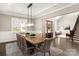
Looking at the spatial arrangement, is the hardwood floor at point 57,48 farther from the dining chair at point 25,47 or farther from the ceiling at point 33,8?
the ceiling at point 33,8

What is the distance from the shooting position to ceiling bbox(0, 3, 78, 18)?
5.54 feet

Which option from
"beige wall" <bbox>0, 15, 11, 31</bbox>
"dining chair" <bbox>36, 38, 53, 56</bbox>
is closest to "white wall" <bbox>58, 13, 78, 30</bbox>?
"dining chair" <bbox>36, 38, 53, 56</bbox>

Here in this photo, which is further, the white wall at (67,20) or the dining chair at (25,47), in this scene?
the dining chair at (25,47)

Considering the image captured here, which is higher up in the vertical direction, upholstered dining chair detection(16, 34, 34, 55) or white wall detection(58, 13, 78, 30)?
white wall detection(58, 13, 78, 30)

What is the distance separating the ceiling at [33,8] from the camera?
1689 millimetres

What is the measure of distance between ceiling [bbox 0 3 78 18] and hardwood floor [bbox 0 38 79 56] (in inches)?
26.1

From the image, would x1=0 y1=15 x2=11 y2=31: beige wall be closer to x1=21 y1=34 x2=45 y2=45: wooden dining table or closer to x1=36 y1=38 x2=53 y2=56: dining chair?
x1=21 y1=34 x2=45 y2=45: wooden dining table

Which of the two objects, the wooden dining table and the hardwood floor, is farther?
the wooden dining table

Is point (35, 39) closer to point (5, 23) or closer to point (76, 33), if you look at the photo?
point (5, 23)

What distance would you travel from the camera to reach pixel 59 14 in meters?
1.78

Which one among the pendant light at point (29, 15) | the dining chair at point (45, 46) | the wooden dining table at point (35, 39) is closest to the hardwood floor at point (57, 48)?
the dining chair at point (45, 46)

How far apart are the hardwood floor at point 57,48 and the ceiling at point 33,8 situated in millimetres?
664

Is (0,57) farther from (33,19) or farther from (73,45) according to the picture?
(73,45)

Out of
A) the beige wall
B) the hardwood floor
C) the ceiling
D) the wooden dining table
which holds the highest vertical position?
the ceiling
